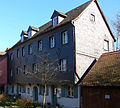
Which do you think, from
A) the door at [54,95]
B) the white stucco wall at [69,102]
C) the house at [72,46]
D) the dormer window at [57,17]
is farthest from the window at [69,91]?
the dormer window at [57,17]

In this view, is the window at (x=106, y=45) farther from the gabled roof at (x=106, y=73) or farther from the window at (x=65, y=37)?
the window at (x=65, y=37)

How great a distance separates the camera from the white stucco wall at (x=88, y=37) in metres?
16.2

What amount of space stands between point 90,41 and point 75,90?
5620 mm

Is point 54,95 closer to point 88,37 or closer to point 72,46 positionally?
point 72,46

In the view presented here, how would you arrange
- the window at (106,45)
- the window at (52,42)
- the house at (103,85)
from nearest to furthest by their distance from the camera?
the house at (103,85) < the window at (52,42) < the window at (106,45)

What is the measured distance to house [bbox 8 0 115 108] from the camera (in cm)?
1574

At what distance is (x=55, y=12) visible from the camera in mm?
19328

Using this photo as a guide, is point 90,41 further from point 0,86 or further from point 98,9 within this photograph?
point 0,86

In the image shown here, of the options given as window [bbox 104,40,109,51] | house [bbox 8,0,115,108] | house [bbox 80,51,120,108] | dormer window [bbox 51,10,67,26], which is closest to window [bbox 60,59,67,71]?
house [bbox 8,0,115,108]

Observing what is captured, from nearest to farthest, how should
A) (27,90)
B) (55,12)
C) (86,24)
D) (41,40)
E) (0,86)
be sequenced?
(86,24), (55,12), (41,40), (27,90), (0,86)

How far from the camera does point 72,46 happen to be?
15.8m

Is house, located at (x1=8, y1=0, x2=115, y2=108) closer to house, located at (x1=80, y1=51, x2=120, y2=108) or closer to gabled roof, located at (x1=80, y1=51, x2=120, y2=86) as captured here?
house, located at (x1=80, y1=51, x2=120, y2=108)

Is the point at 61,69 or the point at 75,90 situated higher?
the point at 61,69

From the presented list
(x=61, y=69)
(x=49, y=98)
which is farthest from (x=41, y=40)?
(x=49, y=98)
